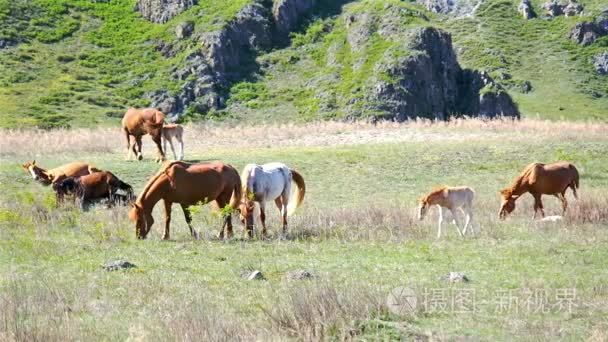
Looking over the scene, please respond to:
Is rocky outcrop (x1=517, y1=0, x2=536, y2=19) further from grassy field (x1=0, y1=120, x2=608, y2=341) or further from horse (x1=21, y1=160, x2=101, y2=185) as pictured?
horse (x1=21, y1=160, x2=101, y2=185)

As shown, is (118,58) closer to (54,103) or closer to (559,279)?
(54,103)

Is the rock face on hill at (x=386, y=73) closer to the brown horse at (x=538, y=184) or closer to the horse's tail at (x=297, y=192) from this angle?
the brown horse at (x=538, y=184)

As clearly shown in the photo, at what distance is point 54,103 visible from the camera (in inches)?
2350

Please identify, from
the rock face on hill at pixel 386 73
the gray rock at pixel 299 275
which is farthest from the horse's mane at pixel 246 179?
the rock face on hill at pixel 386 73

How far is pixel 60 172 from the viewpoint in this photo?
2177 centimetres

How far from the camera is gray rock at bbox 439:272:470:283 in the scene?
10.5m

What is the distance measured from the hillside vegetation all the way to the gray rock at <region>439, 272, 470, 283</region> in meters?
45.0

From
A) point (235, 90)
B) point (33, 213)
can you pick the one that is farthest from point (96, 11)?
point (33, 213)

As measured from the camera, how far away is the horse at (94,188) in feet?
63.3

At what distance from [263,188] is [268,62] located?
59.0 metres

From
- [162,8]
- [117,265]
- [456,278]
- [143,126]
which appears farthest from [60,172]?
[162,8]

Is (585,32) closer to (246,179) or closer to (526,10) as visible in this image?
(526,10)

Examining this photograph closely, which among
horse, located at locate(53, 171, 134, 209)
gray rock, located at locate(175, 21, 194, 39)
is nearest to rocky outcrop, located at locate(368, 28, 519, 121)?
gray rock, located at locate(175, 21, 194, 39)

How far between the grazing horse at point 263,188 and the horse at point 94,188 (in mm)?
5254
